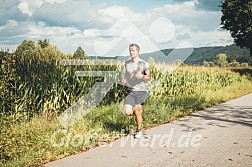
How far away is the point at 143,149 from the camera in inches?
231

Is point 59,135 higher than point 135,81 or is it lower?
lower

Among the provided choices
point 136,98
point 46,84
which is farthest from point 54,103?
point 136,98

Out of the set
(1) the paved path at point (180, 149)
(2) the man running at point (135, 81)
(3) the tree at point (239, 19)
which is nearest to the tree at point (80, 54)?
(1) the paved path at point (180, 149)

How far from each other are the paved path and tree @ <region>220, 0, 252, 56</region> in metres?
34.1

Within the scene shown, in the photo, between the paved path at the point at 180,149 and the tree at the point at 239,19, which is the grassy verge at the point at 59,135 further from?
the tree at the point at 239,19

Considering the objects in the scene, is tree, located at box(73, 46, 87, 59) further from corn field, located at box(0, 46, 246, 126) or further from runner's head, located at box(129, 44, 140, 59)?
runner's head, located at box(129, 44, 140, 59)

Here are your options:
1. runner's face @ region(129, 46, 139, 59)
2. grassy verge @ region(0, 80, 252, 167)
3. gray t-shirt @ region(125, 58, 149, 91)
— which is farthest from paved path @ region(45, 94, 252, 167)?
runner's face @ region(129, 46, 139, 59)

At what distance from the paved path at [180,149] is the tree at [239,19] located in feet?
112

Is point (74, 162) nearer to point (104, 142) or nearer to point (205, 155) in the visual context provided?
point (104, 142)

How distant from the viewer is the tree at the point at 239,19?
38.8 metres

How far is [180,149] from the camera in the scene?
5.89 meters

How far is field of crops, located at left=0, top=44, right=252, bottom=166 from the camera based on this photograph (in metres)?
5.55

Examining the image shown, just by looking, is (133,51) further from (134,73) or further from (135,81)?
(135,81)

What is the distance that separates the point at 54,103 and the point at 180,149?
5.13 m
